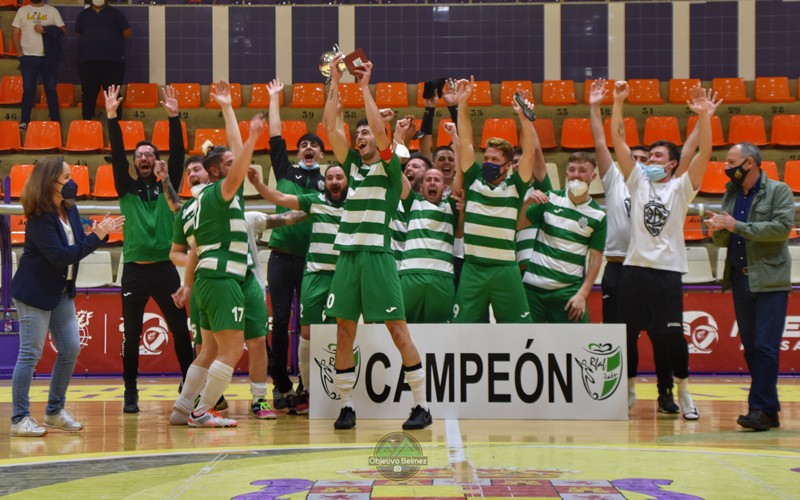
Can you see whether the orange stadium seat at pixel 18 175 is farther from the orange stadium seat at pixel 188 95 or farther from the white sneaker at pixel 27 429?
the white sneaker at pixel 27 429

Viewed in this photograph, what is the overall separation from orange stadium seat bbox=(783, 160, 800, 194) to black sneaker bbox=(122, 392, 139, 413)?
32.8 ft

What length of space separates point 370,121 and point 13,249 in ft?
16.2

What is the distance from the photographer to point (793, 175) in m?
14.3

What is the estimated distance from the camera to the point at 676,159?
25.2 feet

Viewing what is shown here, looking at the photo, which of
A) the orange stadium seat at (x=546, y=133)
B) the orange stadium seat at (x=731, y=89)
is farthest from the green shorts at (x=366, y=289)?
the orange stadium seat at (x=731, y=89)

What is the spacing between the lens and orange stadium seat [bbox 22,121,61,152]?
15.4 meters

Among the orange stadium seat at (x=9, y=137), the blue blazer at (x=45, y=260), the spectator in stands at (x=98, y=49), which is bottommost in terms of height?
the blue blazer at (x=45, y=260)

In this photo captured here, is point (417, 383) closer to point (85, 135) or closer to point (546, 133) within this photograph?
point (546, 133)

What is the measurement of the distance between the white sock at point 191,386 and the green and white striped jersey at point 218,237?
704 mm

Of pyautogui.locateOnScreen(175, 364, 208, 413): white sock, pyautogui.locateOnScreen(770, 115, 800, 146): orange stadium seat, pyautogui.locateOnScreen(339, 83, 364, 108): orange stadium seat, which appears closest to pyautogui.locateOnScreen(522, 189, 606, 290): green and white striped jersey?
pyautogui.locateOnScreen(175, 364, 208, 413): white sock

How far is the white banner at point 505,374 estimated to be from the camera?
7.46 meters

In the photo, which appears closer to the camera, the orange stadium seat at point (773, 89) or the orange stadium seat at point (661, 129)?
the orange stadium seat at point (661, 129)

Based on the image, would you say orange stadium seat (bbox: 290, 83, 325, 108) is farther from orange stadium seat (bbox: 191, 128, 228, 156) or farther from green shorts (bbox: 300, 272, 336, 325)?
green shorts (bbox: 300, 272, 336, 325)

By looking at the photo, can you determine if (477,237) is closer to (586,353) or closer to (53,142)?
(586,353)
